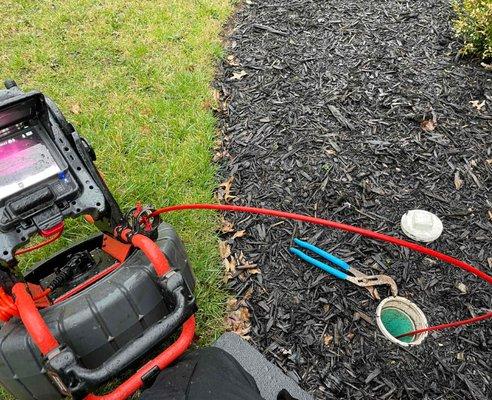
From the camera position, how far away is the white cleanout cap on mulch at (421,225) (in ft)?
9.80

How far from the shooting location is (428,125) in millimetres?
3695

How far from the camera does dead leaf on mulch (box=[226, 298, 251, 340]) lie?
279 cm

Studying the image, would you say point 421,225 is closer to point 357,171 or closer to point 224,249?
point 357,171

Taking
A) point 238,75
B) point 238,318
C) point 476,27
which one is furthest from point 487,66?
point 238,318

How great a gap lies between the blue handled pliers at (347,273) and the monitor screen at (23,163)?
5.35ft

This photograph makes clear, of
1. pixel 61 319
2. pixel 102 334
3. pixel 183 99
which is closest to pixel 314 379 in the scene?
pixel 102 334

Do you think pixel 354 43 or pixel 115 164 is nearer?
pixel 115 164

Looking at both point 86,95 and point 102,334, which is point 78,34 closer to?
point 86,95

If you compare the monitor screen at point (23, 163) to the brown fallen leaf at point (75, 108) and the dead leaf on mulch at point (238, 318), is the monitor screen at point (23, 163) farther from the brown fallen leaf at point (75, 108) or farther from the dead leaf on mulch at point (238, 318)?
the brown fallen leaf at point (75, 108)

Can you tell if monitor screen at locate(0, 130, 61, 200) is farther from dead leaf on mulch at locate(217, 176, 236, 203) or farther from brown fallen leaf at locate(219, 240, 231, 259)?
dead leaf on mulch at locate(217, 176, 236, 203)

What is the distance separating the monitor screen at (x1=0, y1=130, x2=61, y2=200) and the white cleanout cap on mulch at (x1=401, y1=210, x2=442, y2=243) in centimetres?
→ 219

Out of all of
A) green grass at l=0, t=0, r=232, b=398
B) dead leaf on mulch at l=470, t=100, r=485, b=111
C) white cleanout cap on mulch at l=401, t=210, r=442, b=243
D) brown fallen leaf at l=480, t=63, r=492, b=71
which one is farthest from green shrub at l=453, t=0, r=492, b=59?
green grass at l=0, t=0, r=232, b=398

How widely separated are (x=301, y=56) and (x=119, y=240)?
111 inches

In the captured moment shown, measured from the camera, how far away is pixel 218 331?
2.80 meters
